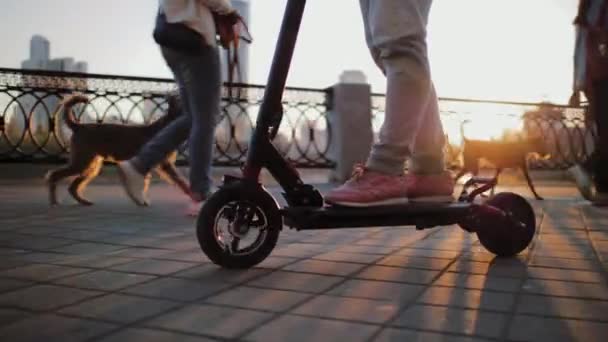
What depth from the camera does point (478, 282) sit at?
194 cm

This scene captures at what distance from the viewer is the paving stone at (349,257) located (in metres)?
2.33

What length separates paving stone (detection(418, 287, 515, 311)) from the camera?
164 centimetres

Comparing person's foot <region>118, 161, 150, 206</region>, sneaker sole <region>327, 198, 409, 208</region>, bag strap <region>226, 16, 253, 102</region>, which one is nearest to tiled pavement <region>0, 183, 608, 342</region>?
sneaker sole <region>327, 198, 409, 208</region>

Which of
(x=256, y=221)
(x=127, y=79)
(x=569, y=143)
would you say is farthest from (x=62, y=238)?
(x=569, y=143)

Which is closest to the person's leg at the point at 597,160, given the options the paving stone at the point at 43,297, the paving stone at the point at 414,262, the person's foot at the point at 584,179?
the person's foot at the point at 584,179

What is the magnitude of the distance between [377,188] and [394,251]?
0.54 meters

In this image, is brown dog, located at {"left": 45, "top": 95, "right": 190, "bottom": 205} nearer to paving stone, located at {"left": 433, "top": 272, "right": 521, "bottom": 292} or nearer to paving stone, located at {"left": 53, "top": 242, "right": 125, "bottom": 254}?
paving stone, located at {"left": 53, "top": 242, "right": 125, "bottom": 254}

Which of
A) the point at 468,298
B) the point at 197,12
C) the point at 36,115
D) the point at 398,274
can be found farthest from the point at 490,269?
the point at 36,115

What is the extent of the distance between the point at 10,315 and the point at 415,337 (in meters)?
1.02

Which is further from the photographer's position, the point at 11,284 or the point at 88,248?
the point at 88,248

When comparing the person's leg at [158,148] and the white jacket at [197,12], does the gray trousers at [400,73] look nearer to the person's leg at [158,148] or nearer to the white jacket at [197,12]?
the white jacket at [197,12]

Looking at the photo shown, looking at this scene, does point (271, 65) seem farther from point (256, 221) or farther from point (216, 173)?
point (216, 173)

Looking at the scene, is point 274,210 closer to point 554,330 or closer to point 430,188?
point 430,188

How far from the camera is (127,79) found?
866cm
